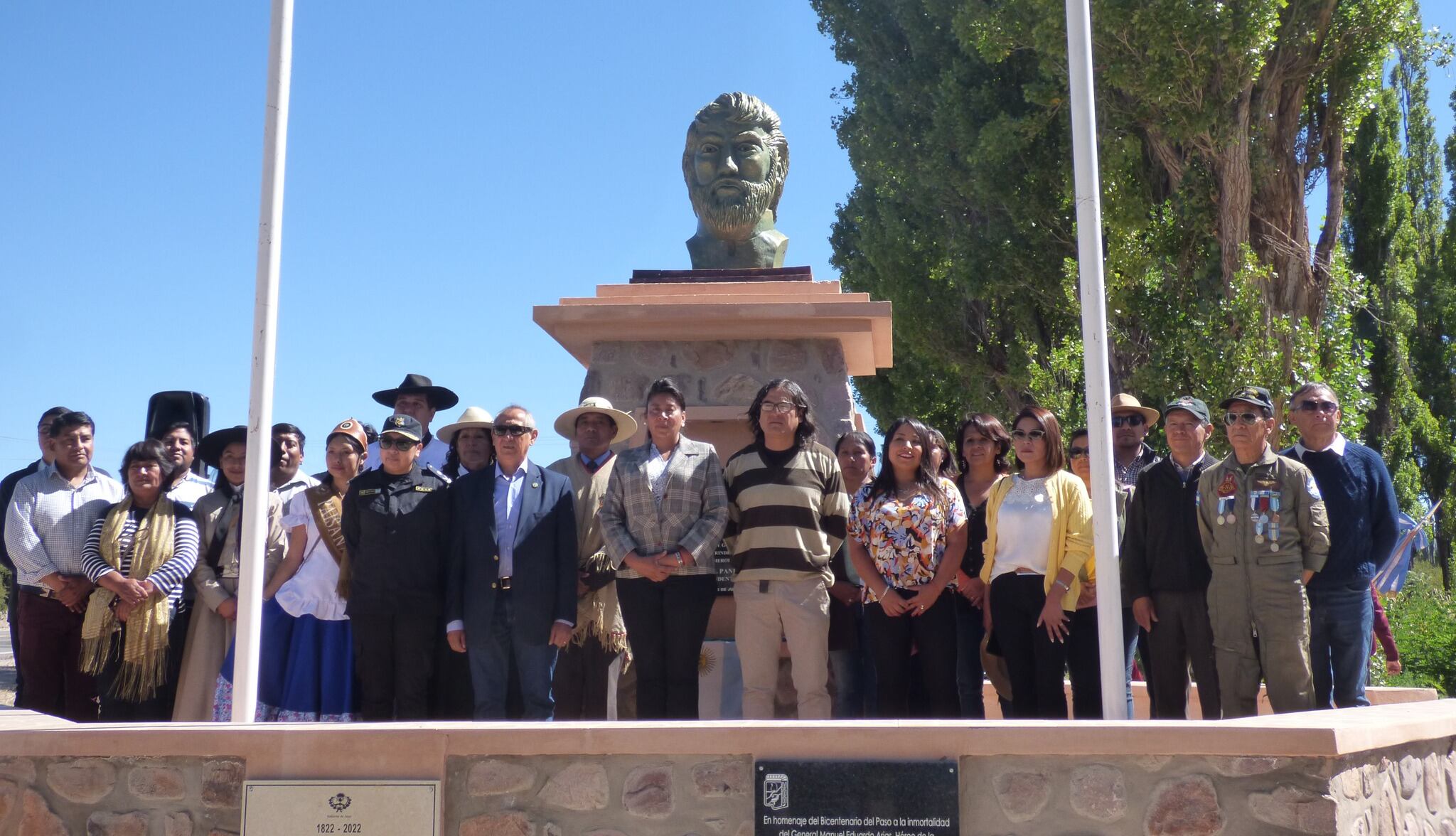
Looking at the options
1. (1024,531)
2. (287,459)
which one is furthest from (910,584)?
(287,459)

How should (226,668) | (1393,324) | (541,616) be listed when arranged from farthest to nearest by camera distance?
1. (1393,324)
2. (226,668)
3. (541,616)

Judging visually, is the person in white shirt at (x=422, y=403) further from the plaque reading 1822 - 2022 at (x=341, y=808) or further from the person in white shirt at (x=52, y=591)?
the plaque reading 1822 - 2022 at (x=341, y=808)

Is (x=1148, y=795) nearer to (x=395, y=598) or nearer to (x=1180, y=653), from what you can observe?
(x=1180, y=653)

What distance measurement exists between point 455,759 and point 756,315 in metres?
3.62

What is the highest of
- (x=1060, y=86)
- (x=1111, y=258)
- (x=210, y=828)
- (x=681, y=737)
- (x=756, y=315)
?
(x=1060, y=86)

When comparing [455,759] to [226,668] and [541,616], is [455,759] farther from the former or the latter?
[226,668]

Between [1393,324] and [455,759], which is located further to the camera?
[1393,324]

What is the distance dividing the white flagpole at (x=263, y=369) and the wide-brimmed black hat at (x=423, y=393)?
2.50 m

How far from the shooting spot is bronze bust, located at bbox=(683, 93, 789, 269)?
7.38m

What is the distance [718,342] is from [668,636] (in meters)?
2.30

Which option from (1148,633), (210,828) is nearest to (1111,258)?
(1148,633)

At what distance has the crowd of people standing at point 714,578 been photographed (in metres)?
4.77

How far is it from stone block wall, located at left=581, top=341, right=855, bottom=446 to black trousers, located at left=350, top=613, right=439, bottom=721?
7.23 feet

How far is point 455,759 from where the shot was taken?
3467 millimetres
